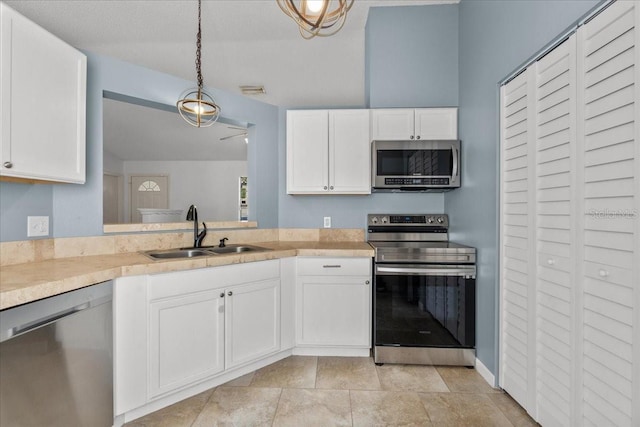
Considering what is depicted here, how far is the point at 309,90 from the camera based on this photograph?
174 inches

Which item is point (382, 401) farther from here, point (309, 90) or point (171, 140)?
point (171, 140)

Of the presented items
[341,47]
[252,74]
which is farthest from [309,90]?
[341,47]

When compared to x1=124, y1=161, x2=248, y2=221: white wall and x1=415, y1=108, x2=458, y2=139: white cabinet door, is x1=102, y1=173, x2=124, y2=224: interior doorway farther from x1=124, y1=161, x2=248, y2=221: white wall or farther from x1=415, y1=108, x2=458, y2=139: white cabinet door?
x1=415, y1=108, x2=458, y2=139: white cabinet door

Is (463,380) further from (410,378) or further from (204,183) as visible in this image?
(204,183)

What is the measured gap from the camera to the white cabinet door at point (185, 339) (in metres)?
1.72

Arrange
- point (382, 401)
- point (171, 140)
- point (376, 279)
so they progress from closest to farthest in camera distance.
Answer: point (382, 401)
point (376, 279)
point (171, 140)

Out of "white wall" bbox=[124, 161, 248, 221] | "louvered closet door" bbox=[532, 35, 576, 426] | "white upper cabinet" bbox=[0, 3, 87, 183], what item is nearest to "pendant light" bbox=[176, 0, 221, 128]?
"white upper cabinet" bbox=[0, 3, 87, 183]

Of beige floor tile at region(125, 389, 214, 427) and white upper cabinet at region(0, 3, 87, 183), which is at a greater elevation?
white upper cabinet at region(0, 3, 87, 183)

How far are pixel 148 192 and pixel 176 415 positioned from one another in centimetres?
773

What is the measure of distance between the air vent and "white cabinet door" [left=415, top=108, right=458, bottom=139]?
250 cm

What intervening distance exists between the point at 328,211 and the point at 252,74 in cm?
213

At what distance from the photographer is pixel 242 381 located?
81.0 inches

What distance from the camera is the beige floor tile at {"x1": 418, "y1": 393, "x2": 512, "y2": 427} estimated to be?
166 cm

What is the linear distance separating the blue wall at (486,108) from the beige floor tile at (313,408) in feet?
3.32
